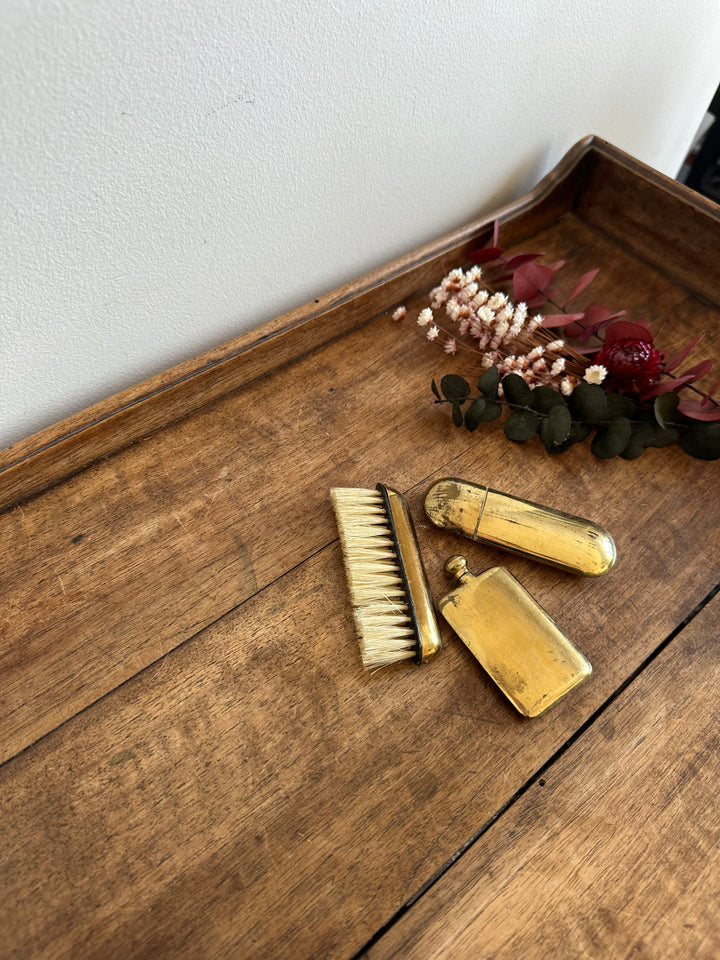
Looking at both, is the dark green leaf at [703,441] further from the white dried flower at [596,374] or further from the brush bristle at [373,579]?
the brush bristle at [373,579]

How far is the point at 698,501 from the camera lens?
2.18 feet

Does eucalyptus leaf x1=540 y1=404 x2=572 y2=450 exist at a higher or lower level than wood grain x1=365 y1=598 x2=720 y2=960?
higher

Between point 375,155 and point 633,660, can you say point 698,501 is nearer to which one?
point 633,660

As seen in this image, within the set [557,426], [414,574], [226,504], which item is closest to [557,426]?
[557,426]

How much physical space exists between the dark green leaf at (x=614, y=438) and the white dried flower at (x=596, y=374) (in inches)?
1.8

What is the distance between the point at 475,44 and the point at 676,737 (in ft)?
2.15

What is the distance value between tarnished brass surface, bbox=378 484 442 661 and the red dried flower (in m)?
0.27

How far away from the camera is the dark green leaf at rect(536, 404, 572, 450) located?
2.18ft

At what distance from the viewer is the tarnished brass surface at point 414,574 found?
547 mm

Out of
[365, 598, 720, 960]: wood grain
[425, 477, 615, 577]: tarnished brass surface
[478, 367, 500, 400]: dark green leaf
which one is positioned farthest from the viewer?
[478, 367, 500, 400]: dark green leaf

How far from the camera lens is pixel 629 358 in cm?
69

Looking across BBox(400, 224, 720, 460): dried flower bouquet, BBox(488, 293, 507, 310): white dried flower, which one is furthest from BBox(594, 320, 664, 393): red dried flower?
BBox(488, 293, 507, 310): white dried flower

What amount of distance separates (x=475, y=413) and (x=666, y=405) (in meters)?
0.19

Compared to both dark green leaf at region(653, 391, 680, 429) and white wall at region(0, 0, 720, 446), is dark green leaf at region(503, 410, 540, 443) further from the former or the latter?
white wall at region(0, 0, 720, 446)
